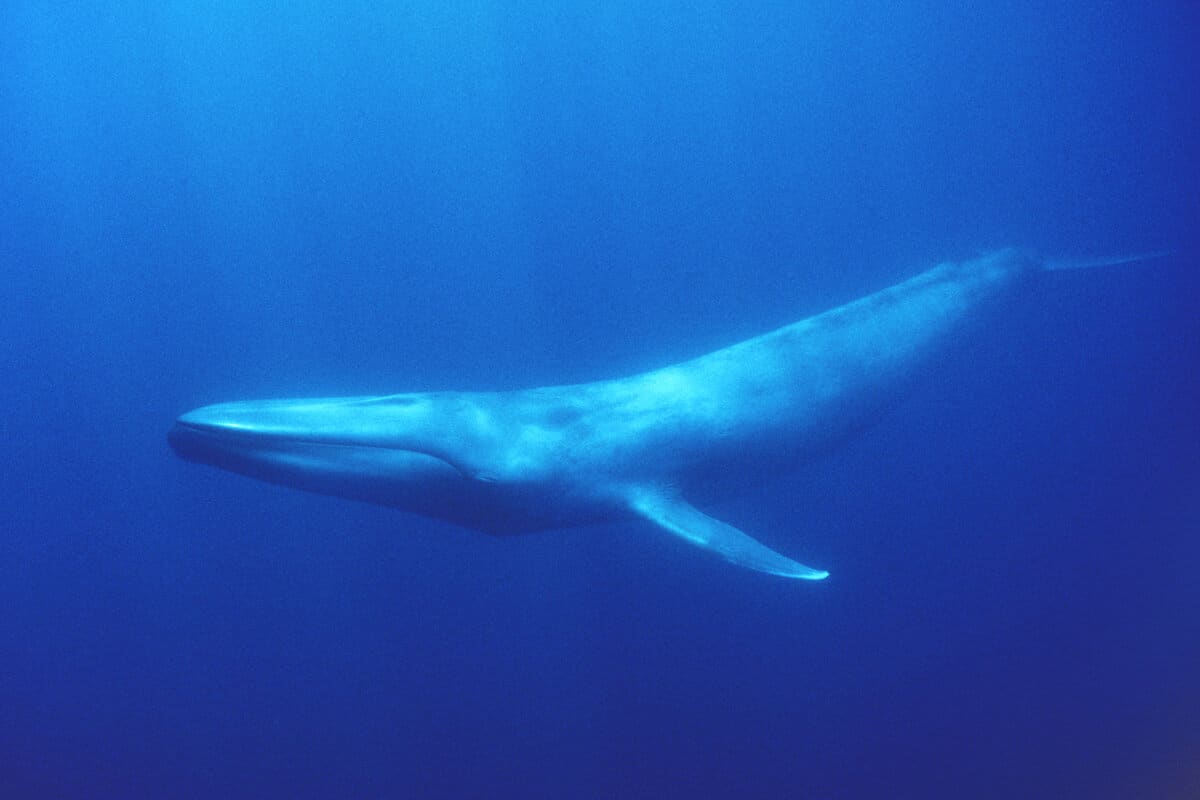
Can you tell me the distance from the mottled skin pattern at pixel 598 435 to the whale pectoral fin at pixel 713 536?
1 centimetres

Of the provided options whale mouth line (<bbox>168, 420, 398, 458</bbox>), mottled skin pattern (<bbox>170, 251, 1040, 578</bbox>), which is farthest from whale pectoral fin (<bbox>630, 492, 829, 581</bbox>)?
whale mouth line (<bbox>168, 420, 398, 458</bbox>)

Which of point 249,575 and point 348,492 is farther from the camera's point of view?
point 249,575

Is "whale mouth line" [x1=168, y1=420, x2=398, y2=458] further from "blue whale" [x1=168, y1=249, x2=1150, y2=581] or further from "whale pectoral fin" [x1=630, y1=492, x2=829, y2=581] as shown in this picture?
"whale pectoral fin" [x1=630, y1=492, x2=829, y2=581]

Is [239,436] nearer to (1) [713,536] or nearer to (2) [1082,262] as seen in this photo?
(1) [713,536]

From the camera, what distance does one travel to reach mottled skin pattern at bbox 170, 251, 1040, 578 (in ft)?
20.6

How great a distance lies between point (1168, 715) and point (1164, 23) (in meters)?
22.3

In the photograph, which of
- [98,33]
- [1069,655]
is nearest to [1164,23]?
[1069,655]

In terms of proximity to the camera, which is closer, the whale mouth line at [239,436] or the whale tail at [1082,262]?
the whale mouth line at [239,436]

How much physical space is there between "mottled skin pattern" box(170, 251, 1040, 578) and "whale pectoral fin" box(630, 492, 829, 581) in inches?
0.6

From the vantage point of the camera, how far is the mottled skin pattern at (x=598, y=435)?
6270 mm

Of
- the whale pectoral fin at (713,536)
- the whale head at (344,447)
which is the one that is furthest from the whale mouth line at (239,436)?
the whale pectoral fin at (713,536)

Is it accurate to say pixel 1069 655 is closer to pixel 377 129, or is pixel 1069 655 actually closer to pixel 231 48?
pixel 377 129

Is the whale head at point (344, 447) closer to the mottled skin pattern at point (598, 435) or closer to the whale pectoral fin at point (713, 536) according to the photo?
the mottled skin pattern at point (598, 435)

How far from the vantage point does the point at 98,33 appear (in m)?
28.8
